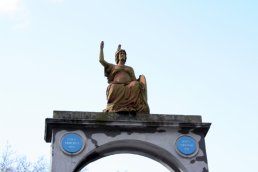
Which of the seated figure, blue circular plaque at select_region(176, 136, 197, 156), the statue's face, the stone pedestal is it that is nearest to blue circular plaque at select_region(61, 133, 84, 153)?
the stone pedestal

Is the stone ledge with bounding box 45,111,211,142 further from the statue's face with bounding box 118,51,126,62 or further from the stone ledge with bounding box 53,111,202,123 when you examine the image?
the statue's face with bounding box 118,51,126,62

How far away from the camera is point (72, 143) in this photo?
472 inches

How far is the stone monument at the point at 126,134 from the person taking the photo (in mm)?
11992

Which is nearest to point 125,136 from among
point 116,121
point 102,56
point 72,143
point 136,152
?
point 116,121

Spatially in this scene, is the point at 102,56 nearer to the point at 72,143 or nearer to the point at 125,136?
the point at 125,136

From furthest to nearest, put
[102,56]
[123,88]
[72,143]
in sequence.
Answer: [102,56]
[123,88]
[72,143]

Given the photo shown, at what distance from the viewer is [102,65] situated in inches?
531

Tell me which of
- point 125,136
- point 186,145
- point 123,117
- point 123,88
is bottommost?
point 186,145

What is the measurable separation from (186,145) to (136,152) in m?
1.50

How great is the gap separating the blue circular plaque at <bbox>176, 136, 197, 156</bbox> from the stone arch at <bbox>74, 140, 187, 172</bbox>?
29 centimetres

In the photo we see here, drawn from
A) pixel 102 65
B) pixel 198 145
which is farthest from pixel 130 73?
pixel 198 145

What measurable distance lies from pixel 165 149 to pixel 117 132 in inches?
51.4

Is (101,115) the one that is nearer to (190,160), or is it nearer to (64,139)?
(64,139)

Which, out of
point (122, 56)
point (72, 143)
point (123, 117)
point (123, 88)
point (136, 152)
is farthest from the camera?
point (122, 56)
